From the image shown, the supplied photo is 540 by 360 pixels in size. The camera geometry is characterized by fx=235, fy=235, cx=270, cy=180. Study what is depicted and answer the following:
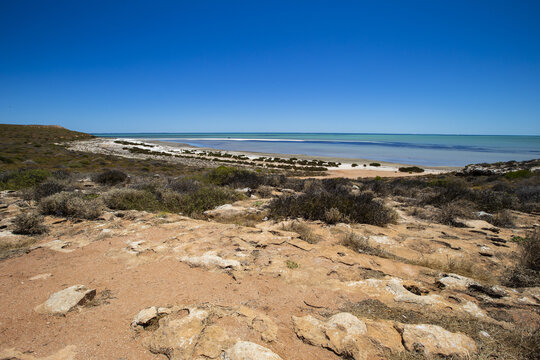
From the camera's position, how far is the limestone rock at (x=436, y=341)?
2.19m

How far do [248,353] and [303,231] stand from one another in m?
3.24

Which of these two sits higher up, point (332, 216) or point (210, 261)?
point (332, 216)

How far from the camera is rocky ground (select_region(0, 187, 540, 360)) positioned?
2.26 metres

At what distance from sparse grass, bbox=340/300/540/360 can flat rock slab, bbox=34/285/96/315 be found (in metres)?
3.17

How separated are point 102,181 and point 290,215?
32.6ft

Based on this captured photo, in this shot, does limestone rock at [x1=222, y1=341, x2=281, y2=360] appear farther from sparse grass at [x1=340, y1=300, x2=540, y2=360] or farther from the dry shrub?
the dry shrub

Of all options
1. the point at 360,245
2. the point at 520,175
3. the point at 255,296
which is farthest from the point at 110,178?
the point at 520,175

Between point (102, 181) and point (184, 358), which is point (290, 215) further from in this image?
point (102, 181)

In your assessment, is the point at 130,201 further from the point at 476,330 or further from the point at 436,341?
the point at 476,330

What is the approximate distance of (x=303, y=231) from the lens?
5.21 metres

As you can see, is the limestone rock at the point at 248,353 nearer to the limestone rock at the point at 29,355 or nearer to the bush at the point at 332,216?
the limestone rock at the point at 29,355

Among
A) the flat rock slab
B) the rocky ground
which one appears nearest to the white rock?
the rocky ground

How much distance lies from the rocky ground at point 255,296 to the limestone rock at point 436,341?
1cm

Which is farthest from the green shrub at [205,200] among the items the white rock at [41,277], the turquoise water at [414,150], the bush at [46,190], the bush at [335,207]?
the turquoise water at [414,150]
